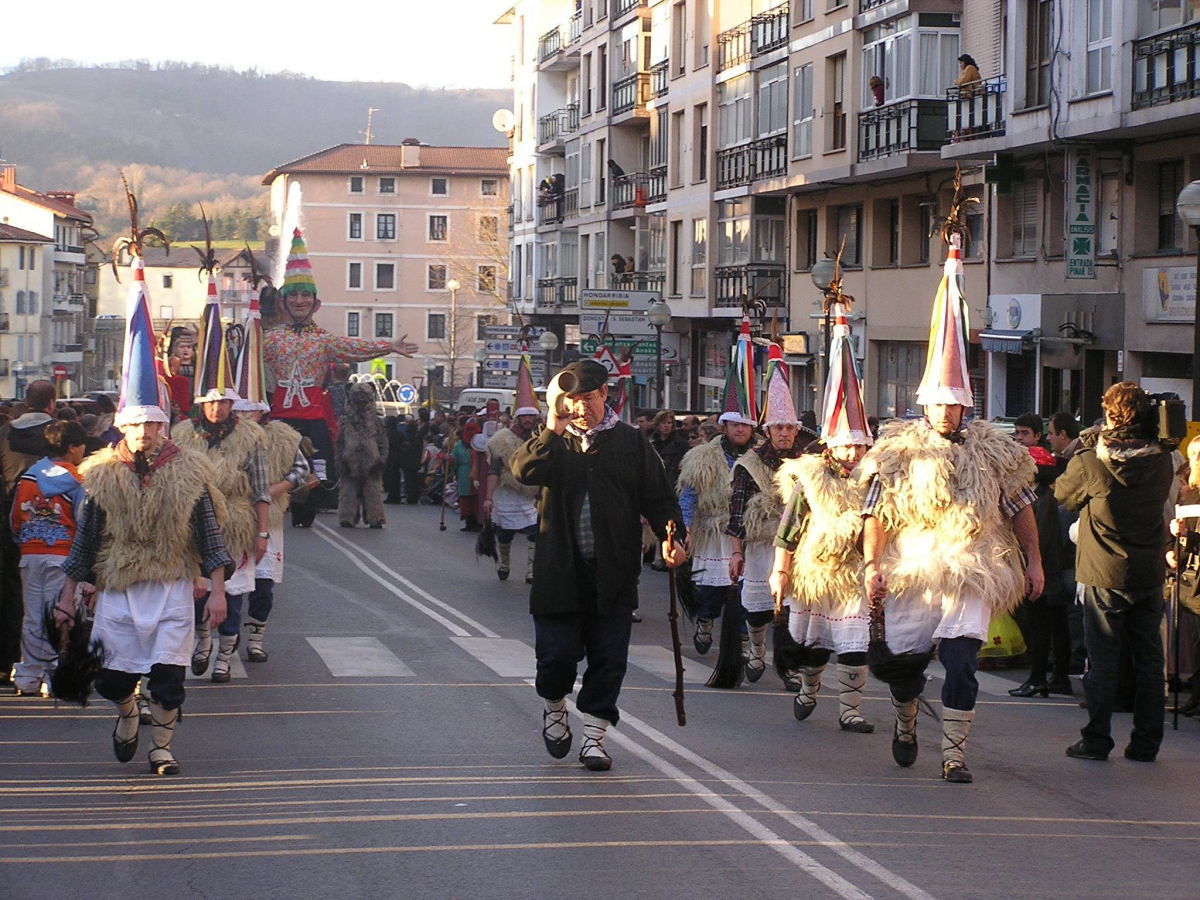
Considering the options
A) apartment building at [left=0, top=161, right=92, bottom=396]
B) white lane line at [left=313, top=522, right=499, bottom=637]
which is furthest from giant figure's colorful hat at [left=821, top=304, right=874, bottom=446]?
apartment building at [left=0, top=161, right=92, bottom=396]

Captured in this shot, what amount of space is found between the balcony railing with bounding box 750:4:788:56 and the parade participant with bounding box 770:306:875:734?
1214 inches

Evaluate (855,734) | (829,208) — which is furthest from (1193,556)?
(829,208)

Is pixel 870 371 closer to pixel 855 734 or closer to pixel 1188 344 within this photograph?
pixel 1188 344

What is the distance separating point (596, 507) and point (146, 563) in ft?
7.31

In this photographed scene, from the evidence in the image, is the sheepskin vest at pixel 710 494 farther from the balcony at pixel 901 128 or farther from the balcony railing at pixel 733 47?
the balcony railing at pixel 733 47

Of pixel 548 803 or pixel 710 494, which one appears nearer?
pixel 548 803

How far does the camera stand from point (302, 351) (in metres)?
21.0

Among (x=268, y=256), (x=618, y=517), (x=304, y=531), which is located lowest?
(x=304, y=531)

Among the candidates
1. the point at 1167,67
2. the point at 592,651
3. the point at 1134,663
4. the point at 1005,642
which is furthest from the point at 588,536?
the point at 1167,67

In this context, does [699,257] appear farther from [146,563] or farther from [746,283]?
[146,563]

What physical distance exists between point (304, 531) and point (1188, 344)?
1324 cm

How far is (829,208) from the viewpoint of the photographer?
1495 inches

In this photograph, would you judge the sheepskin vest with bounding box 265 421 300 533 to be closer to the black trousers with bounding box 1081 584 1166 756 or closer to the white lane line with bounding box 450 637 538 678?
the white lane line with bounding box 450 637 538 678

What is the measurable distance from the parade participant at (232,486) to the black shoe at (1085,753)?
18.0ft
